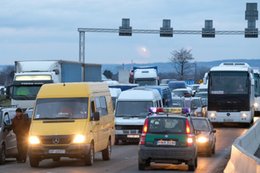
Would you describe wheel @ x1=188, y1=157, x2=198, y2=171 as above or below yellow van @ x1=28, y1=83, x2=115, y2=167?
below

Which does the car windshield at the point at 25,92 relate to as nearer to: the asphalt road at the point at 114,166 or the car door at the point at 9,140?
the asphalt road at the point at 114,166

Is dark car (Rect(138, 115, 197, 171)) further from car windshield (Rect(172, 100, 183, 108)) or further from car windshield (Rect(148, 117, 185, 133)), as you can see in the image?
car windshield (Rect(172, 100, 183, 108))

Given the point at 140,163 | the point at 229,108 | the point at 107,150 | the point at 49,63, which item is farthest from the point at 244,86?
the point at 140,163

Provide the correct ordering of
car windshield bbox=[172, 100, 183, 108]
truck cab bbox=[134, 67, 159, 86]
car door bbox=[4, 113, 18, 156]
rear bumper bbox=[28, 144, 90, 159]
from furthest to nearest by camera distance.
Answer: truck cab bbox=[134, 67, 159, 86]
car windshield bbox=[172, 100, 183, 108]
car door bbox=[4, 113, 18, 156]
rear bumper bbox=[28, 144, 90, 159]

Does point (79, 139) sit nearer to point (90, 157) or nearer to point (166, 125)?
point (90, 157)

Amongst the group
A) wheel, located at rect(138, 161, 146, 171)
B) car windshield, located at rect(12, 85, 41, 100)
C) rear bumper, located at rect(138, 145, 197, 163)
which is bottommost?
wheel, located at rect(138, 161, 146, 171)

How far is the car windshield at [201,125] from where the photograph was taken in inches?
1101

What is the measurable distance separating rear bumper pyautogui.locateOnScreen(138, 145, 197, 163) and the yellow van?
5.63 feet

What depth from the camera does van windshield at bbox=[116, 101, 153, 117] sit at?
113 ft

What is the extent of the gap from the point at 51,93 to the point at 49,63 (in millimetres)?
17143

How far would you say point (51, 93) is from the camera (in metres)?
23.0

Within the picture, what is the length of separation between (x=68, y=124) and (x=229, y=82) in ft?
87.8

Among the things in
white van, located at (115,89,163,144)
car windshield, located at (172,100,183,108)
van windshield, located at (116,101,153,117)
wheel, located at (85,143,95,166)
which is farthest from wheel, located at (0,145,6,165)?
car windshield, located at (172,100,183,108)

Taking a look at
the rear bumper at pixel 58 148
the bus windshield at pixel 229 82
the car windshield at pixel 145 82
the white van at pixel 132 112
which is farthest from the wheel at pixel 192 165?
the car windshield at pixel 145 82
